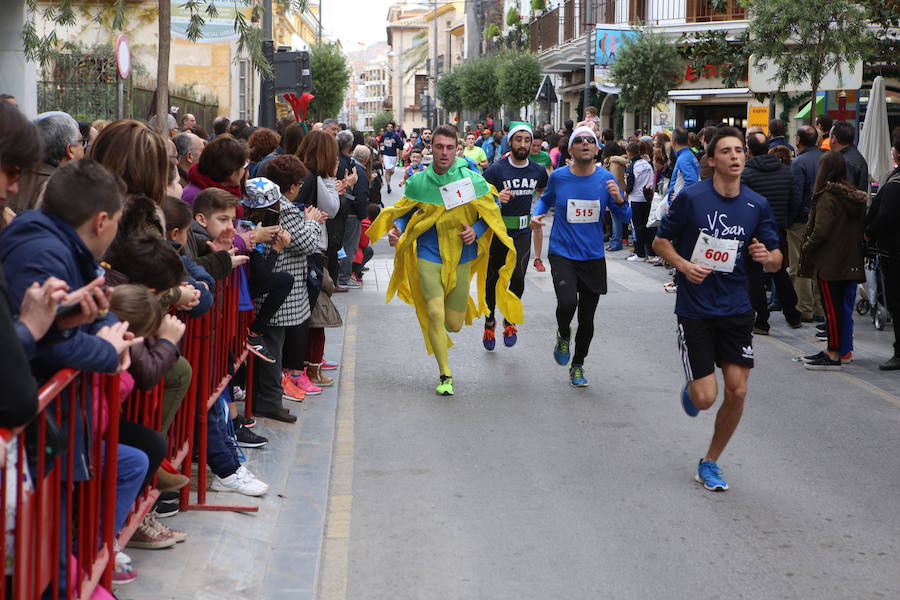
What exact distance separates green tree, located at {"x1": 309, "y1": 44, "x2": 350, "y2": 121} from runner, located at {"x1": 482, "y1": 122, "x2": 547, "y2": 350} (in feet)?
159

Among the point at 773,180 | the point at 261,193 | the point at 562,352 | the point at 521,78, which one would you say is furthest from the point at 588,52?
the point at 261,193

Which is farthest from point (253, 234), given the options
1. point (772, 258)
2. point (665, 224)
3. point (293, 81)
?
point (293, 81)

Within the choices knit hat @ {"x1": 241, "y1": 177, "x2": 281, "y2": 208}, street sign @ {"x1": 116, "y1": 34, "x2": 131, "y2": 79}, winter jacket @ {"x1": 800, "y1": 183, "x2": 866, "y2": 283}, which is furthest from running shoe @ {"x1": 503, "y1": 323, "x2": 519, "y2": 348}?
street sign @ {"x1": 116, "y1": 34, "x2": 131, "y2": 79}

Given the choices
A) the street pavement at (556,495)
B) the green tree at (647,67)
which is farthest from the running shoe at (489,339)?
the green tree at (647,67)

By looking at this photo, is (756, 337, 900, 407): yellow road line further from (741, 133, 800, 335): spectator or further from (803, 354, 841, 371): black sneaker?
(741, 133, 800, 335): spectator

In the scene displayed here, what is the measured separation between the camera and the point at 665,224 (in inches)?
259

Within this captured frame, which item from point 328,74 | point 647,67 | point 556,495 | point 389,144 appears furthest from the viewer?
point 328,74

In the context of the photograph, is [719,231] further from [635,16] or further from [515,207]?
[635,16]

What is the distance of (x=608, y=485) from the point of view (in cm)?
638

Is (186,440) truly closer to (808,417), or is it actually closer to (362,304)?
(808,417)

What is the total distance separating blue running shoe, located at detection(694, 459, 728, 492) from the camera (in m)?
6.30

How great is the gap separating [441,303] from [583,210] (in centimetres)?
131

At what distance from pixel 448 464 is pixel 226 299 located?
1.66m

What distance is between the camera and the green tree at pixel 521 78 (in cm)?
4550
